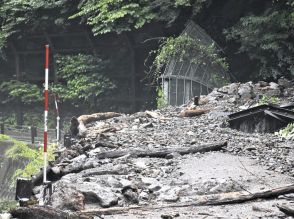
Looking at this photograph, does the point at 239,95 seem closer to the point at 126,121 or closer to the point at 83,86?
the point at 126,121

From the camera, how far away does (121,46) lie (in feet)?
67.9

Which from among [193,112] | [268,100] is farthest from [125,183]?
[268,100]

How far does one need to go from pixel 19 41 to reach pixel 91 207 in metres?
20.6

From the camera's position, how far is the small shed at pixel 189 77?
15664mm

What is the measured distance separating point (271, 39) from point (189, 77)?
2.94 m

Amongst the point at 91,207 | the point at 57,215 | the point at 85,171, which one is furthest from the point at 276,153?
the point at 57,215

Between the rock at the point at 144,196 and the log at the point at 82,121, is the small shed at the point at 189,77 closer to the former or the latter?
the log at the point at 82,121

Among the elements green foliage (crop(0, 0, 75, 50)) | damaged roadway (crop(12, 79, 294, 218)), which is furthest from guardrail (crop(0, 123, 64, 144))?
damaged roadway (crop(12, 79, 294, 218))

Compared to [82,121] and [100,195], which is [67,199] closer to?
[100,195]

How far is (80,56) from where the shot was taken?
21125mm

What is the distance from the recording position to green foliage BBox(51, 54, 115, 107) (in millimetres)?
20250

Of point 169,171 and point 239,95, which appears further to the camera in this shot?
point 239,95

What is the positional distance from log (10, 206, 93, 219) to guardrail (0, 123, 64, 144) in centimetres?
1365

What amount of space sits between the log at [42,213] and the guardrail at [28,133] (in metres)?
13.6
